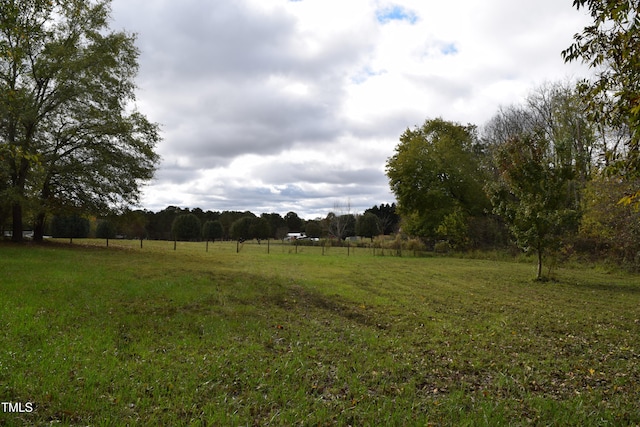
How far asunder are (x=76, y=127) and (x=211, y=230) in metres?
47.3

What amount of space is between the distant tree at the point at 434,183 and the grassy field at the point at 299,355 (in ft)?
75.6

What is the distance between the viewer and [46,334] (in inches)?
264

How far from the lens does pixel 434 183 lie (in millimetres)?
35844

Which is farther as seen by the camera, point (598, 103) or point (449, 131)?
point (449, 131)

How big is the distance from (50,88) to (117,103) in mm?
3252

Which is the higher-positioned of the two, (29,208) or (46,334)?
(29,208)

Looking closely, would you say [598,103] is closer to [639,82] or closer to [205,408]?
[639,82]

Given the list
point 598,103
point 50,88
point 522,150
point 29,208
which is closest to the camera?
point 598,103

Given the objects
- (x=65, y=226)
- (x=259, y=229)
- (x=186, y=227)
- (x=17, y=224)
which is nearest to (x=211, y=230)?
(x=186, y=227)

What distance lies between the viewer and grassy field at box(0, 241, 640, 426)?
4652 mm

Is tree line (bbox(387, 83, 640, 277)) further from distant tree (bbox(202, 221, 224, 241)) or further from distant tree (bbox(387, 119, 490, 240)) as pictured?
distant tree (bbox(202, 221, 224, 241))

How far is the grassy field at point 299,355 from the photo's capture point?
4652 mm

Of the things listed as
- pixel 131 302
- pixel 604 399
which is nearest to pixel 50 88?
pixel 131 302

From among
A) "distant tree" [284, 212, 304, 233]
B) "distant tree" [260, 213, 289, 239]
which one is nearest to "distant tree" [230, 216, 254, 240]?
"distant tree" [260, 213, 289, 239]
